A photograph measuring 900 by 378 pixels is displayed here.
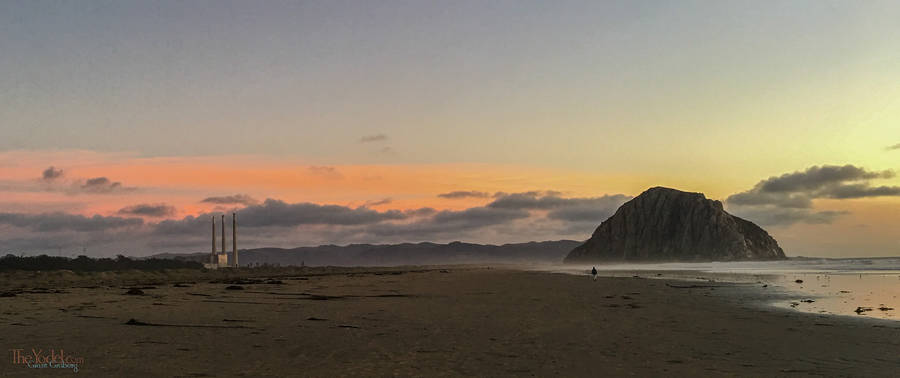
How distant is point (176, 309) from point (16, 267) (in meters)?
60.6

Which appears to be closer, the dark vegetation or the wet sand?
the wet sand

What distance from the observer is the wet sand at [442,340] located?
12.5 metres

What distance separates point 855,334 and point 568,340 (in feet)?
27.7

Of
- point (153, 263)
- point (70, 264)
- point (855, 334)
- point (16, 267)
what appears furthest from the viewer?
point (153, 263)

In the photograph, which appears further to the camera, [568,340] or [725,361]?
[568,340]

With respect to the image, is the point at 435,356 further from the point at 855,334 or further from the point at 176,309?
the point at 176,309

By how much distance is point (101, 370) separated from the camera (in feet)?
38.7

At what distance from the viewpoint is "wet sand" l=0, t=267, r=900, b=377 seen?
41.2ft

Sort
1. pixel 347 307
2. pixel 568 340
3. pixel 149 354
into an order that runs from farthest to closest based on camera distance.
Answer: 1. pixel 347 307
2. pixel 568 340
3. pixel 149 354

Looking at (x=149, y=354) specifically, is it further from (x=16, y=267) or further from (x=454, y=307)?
(x=16, y=267)

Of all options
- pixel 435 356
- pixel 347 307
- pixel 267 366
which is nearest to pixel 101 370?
pixel 267 366

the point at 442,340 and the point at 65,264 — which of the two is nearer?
the point at 442,340

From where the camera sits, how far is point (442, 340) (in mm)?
16594

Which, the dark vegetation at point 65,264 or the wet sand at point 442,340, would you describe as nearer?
the wet sand at point 442,340
